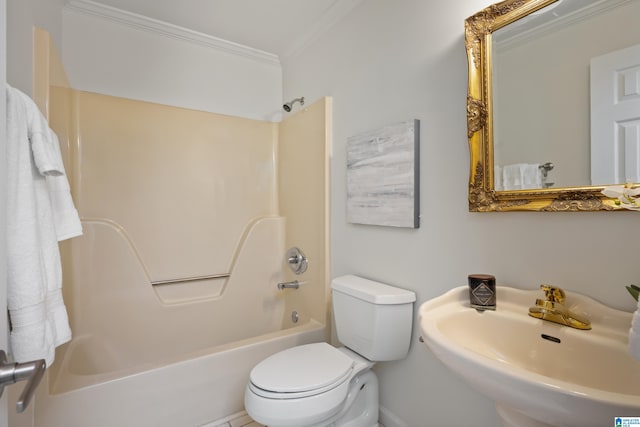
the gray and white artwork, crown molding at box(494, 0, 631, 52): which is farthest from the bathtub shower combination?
crown molding at box(494, 0, 631, 52)

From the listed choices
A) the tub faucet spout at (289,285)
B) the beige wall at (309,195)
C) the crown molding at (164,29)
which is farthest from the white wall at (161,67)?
the tub faucet spout at (289,285)

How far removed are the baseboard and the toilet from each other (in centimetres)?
5

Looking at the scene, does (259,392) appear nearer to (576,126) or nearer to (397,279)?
(397,279)

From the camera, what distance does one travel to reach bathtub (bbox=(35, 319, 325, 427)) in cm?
128

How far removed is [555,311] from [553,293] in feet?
0.17

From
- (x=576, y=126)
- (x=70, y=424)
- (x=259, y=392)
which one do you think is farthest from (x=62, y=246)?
(x=576, y=126)

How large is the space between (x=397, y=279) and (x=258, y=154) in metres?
1.56

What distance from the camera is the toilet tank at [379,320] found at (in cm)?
137

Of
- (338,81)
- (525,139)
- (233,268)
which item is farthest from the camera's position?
(233,268)

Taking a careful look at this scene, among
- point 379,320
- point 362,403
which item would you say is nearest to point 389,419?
point 362,403

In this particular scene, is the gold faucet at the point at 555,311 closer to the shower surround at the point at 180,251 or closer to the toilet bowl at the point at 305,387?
the toilet bowl at the point at 305,387

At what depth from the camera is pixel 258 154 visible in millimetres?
2508

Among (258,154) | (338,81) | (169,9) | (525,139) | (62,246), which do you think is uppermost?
(169,9)

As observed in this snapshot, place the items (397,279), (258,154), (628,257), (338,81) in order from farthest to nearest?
(258,154), (338,81), (397,279), (628,257)
